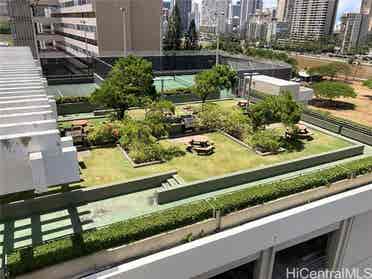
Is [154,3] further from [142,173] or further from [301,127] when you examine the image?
[142,173]

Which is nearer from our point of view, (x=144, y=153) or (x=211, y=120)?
(x=144, y=153)

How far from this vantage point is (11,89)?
7469 millimetres

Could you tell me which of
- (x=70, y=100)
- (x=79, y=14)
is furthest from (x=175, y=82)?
(x=79, y=14)

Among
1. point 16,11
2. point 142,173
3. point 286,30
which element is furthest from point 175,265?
point 286,30

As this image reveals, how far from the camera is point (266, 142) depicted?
16.9m

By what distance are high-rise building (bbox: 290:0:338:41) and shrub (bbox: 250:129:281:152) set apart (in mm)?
146244

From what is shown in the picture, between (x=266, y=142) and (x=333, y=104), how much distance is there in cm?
2868

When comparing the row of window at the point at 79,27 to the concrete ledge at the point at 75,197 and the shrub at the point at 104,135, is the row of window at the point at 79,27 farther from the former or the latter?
the concrete ledge at the point at 75,197

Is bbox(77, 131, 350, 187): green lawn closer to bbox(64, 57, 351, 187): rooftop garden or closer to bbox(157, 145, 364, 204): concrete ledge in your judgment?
bbox(64, 57, 351, 187): rooftop garden

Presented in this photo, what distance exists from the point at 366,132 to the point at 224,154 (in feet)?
32.4

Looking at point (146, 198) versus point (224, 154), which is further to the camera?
point (224, 154)

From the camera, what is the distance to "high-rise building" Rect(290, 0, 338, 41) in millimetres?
147625

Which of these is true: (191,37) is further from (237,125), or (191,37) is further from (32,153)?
(32,153)

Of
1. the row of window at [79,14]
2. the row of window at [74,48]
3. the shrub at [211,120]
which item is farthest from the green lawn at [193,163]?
the row of window at [79,14]
